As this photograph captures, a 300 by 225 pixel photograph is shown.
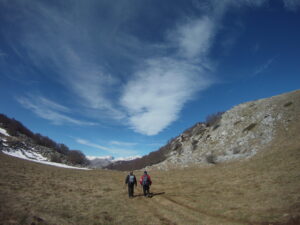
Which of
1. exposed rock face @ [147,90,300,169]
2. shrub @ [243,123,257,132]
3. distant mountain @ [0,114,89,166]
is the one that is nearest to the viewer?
exposed rock face @ [147,90,300,169]

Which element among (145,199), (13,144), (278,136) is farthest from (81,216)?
(13,144)

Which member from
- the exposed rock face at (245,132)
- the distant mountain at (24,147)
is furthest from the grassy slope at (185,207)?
the distant mountain at (24,147)

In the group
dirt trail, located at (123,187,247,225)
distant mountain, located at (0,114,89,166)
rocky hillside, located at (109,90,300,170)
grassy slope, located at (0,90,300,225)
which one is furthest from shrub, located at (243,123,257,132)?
distant mountain, located at (0,114,89,166)

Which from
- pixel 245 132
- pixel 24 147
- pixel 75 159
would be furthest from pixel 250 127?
pixel 75 159

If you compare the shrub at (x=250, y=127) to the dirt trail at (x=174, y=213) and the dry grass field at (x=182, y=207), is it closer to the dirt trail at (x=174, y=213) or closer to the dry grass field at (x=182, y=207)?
the dry grass field at (x=182, y=207)

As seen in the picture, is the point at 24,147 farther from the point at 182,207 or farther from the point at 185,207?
the point at 185,207

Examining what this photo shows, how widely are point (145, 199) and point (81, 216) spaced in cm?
733

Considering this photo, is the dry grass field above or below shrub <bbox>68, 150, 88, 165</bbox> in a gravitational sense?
below

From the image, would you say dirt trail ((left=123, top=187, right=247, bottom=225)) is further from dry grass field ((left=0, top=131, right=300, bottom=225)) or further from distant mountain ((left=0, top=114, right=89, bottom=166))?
distant mountain ((left=0, top=114, right=89, bottom=166))

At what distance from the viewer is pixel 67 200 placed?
1430 cm

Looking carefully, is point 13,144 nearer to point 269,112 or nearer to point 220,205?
point 220,205

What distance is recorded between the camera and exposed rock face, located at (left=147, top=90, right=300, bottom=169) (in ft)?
115

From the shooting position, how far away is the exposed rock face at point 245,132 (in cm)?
3491

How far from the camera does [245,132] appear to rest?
41.5 meters
